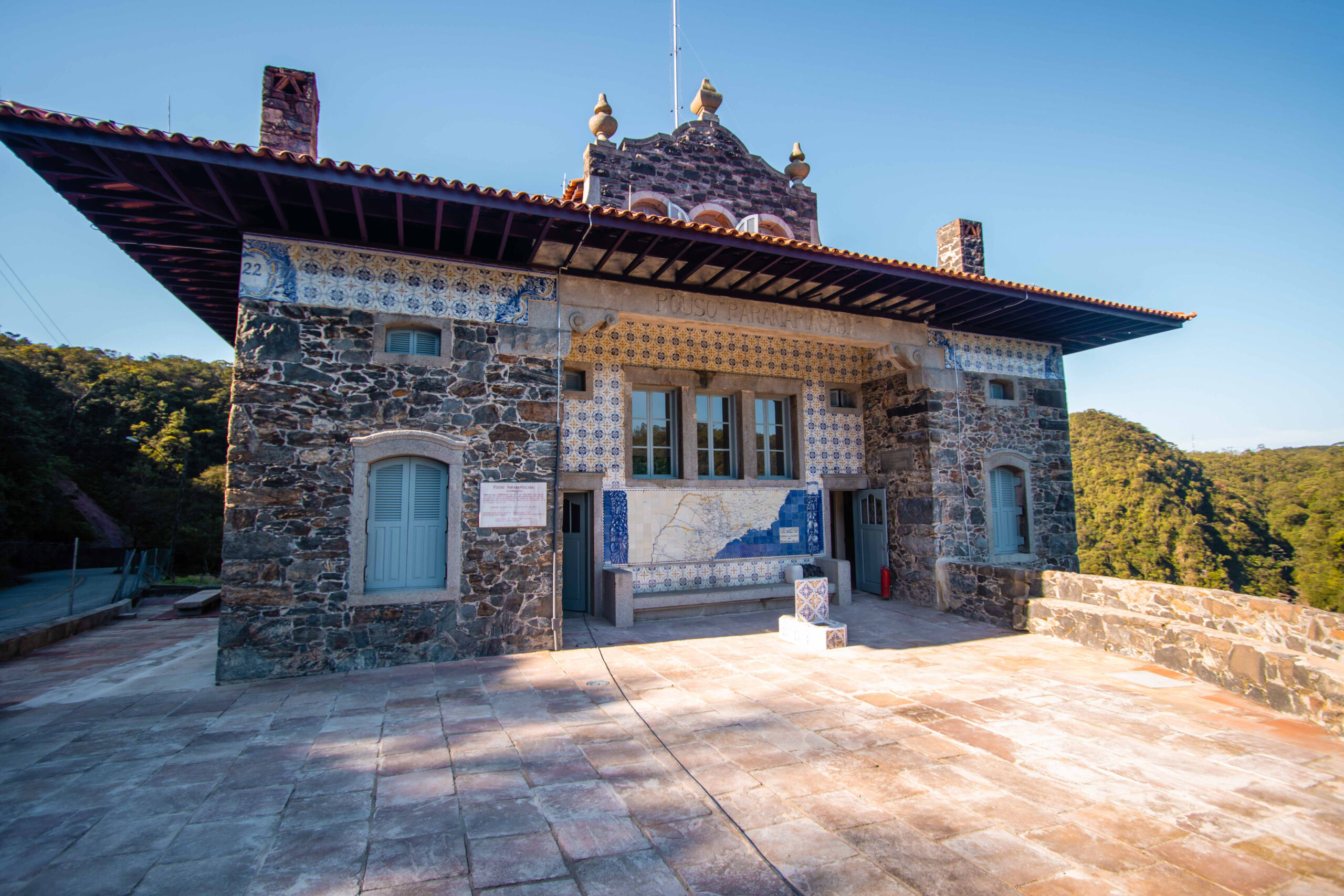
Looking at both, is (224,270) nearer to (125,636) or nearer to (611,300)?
(611,300)

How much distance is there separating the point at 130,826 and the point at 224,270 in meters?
6.67

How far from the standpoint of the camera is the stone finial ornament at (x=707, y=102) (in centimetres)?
1145

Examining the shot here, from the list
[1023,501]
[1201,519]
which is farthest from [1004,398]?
→ [1201,519]

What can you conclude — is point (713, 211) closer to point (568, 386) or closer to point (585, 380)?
point (585, 380)

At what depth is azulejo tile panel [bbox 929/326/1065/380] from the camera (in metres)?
10.2

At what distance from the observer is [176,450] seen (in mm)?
23219

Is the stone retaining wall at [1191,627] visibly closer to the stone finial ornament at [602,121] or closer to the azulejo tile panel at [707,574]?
the azulejo tile panel at [707,574]

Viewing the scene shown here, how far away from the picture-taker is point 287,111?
7031 mm

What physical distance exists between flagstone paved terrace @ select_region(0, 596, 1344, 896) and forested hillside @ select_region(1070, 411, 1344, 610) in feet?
103

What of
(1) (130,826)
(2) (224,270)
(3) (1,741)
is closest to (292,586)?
(3) (1,741)

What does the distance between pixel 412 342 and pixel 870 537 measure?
8523mm

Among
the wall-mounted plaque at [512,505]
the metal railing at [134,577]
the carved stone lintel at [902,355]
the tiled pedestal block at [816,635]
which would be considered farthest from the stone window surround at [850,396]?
the metal railing at [134,577]

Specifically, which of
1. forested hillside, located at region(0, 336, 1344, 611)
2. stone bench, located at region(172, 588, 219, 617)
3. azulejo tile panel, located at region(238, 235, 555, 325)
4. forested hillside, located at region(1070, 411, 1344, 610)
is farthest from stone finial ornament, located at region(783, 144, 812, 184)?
forested hillside, located at region(1070, 411, 1344, 610)

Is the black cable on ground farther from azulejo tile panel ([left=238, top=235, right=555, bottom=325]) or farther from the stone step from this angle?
the stone step
